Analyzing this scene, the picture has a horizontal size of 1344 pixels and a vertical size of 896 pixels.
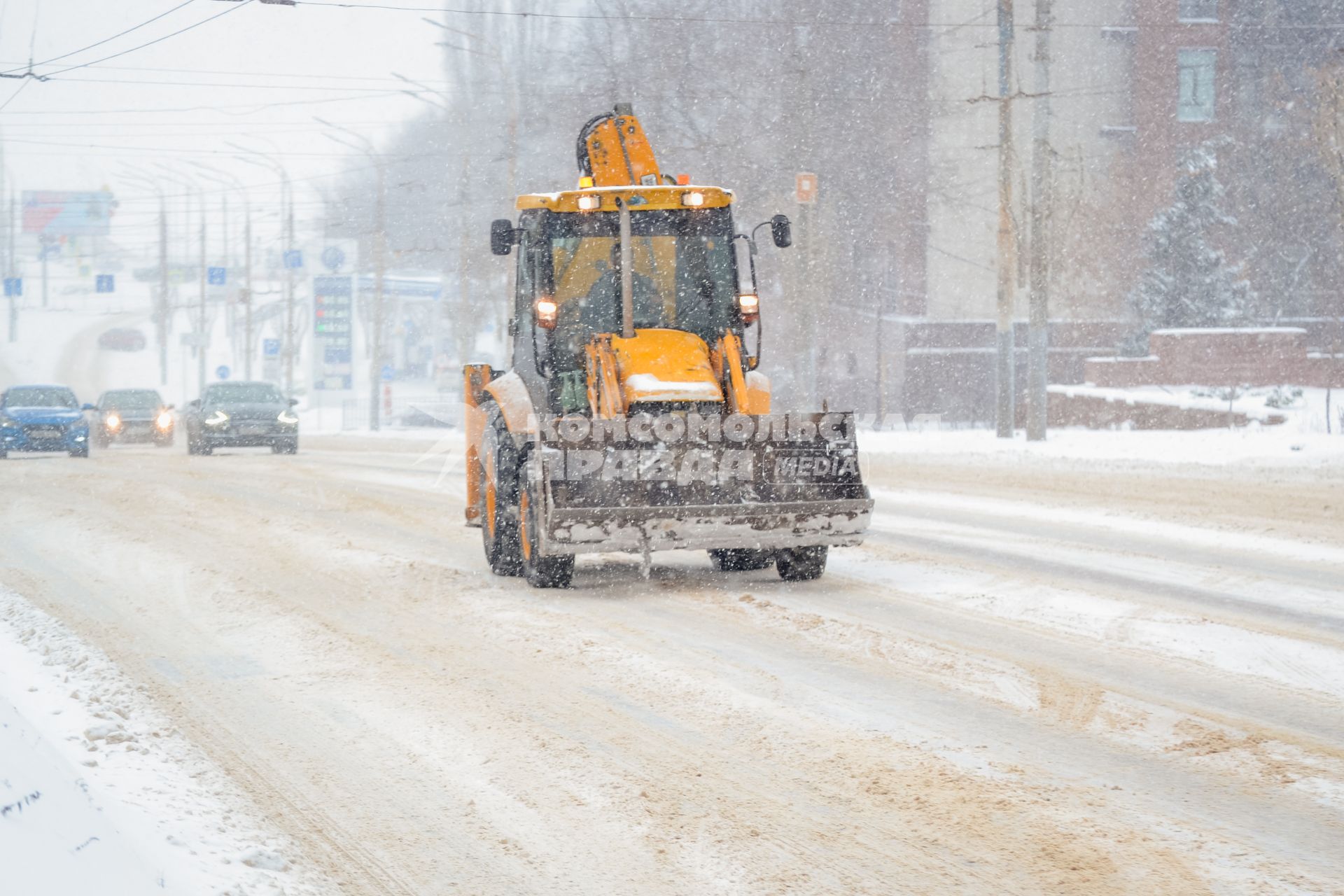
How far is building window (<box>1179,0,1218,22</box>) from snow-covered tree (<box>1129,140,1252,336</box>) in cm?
1168

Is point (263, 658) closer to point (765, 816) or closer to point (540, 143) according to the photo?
point (765, 816)

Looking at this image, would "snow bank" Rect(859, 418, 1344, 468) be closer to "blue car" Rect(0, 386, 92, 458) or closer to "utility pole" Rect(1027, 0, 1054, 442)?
"utility pole" Rect(1027, 0, 1054, 442)

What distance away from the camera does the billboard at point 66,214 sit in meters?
135

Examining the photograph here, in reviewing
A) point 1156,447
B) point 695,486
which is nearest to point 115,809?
point 695,486

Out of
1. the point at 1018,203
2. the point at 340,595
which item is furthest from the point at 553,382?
the point at 1018,203

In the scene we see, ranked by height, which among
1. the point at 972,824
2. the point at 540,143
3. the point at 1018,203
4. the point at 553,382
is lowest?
the point at 972,824

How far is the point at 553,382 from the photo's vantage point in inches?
425

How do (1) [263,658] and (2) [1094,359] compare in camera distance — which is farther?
(2) [1094,359]

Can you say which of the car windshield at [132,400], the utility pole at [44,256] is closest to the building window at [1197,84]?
the car windshield at [132,400]

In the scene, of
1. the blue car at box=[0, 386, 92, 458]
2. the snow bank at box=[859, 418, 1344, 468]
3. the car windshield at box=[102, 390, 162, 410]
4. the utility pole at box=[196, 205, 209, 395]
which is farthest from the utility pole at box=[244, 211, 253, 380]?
the snow bank at box=[859, 418, 1344, 468]

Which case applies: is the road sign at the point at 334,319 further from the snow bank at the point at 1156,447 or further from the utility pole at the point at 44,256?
the utility pole at the point at 44,256

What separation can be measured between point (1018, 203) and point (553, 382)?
123 ft

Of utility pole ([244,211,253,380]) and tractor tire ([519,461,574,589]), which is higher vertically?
utility pole ([244,211,253,380])

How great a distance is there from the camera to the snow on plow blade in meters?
9.60
